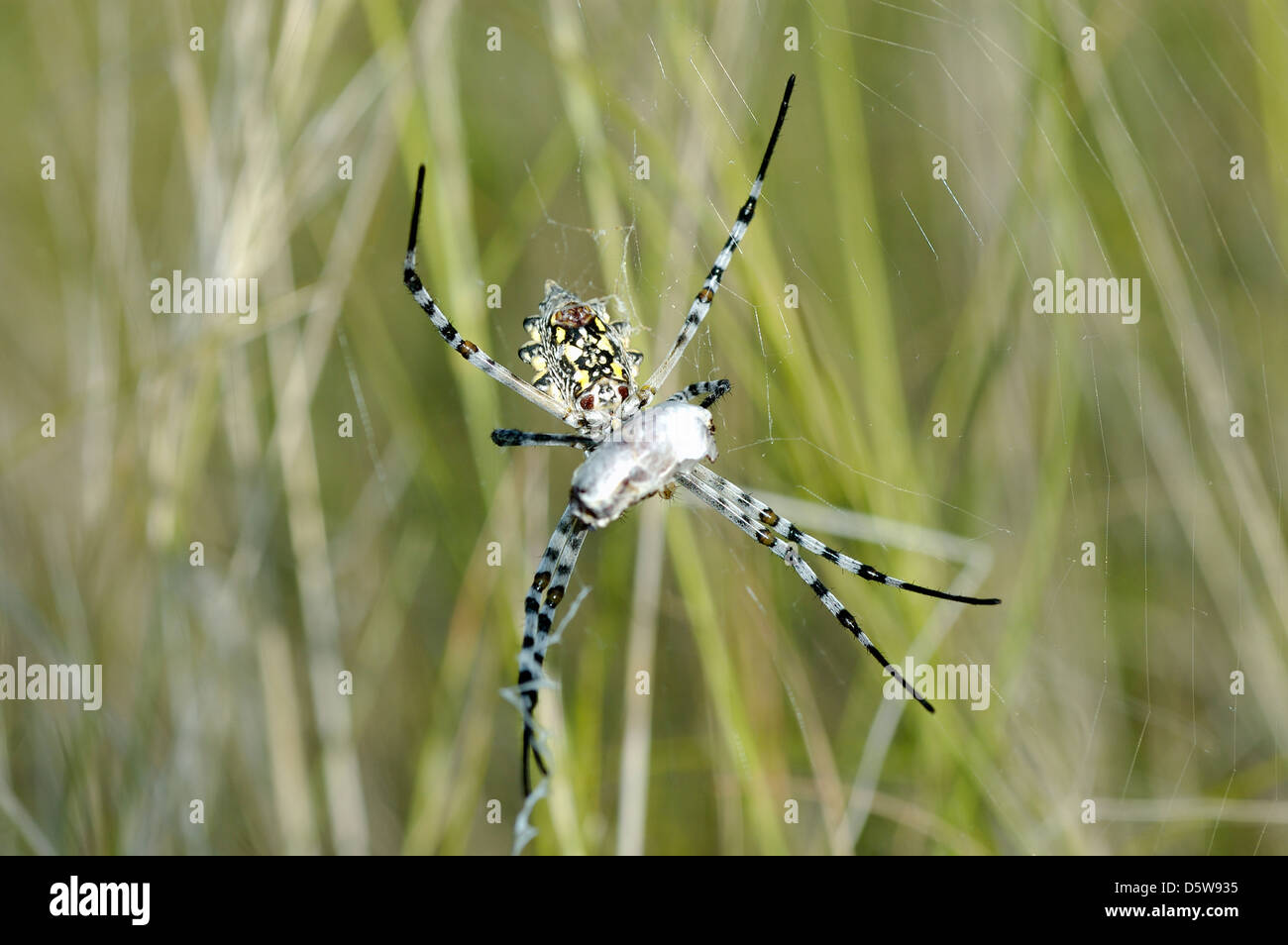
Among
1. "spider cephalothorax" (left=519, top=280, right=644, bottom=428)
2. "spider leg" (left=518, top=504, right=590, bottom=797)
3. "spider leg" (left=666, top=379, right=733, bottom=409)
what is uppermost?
"spider cephalothorax" (left=519, top=280, right=644, bottom=428)

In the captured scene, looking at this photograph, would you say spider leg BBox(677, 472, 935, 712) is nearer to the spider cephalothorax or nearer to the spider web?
the spider web

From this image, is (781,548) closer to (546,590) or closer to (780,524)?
(780,524)

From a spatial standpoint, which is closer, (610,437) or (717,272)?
(717,272)

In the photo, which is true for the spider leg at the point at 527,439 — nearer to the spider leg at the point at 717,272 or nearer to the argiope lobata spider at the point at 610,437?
the argiope lobata spider at the point at 610,437

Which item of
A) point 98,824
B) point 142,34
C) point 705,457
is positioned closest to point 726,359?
point 705,457


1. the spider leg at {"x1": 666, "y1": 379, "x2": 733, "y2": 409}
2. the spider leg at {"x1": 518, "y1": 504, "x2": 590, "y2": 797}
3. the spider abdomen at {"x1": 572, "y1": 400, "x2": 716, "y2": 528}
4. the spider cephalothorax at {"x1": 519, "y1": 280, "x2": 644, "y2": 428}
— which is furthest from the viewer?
the spider leg at {"x1": 518, "y1": 504, "x2": 590, "y2": 797}

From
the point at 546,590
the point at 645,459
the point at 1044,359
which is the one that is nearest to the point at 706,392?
the point at 645,459

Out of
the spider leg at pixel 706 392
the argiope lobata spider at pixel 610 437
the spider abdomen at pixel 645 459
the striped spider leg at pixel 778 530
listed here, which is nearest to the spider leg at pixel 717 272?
the argiope lobata spider at pixel 610 437

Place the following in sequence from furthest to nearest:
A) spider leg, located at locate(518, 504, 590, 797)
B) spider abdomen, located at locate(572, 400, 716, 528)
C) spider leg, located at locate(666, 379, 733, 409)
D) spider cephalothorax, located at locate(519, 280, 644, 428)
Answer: spider leg, located at locate(518, 504, 590, 797) → spider cephalothorax, located at locate(519, 280, 644, 428) → spider leg, located at locate(666, 379, 733, 409) → spider abdomen, located at locate(572, 400, 716, 528)

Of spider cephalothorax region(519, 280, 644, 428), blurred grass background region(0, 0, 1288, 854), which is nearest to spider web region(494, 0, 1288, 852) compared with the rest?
blurred grass background region(0, 0, 1288, 854)
